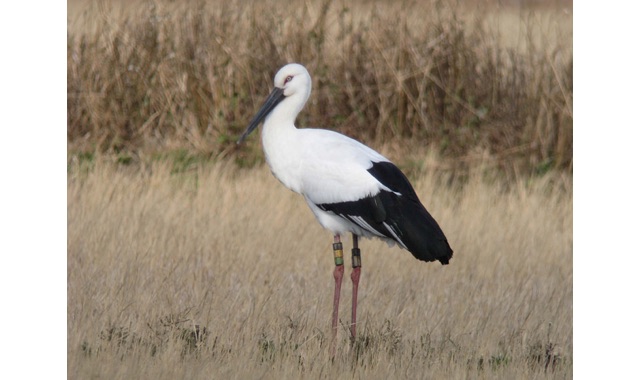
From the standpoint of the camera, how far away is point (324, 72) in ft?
32.1

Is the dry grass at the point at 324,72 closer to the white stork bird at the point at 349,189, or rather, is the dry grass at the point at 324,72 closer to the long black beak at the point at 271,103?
the long black beak at the point at 271,103

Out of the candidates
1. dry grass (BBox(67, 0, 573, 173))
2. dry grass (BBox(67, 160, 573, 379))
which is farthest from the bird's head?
dry grass (BBox(67, 0, 573, 173))

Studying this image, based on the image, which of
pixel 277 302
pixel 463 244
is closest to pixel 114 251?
pixel 277 302

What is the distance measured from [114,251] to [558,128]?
3.93 meters

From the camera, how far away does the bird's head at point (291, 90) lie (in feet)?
20.7

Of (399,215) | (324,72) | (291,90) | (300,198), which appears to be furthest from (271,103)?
(324,72)

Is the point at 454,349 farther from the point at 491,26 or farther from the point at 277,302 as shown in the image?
the point at 491,26

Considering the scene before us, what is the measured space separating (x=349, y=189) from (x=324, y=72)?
3.96m

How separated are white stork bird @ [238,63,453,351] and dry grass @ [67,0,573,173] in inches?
130

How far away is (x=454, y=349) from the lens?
18.9 ft

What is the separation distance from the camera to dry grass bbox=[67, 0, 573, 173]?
31.4ft

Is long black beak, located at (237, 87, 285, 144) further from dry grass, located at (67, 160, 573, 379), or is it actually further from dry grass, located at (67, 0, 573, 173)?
dry grass, located at (67, 0, 573, 173)

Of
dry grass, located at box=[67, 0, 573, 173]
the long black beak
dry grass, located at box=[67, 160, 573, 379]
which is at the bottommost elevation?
dry grass, located at box=[67, 160, 573, 379]

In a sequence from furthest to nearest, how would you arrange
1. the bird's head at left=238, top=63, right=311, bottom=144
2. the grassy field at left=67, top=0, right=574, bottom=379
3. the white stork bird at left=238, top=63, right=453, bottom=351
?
the bird's head at left=238, top=63, right=311, bottom=144 → the white stork bird at left=238, top=63, right=453, bottom=351 → the grassy field at left=67, top=0, right=574, bottom=379
